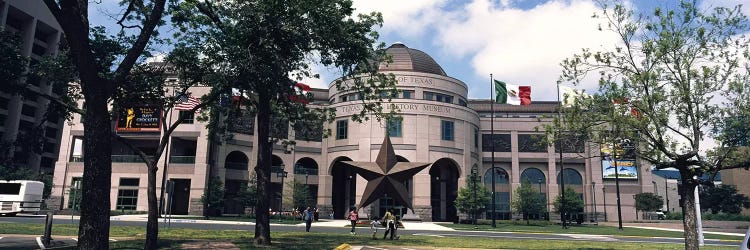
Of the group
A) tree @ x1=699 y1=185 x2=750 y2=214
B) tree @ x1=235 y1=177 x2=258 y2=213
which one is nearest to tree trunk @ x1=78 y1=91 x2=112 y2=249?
tree @ x1=235 y1=177 x2=258 y2=213

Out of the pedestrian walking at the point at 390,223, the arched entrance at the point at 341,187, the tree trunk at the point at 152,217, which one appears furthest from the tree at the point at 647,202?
the tree trunk at the point at 152,217

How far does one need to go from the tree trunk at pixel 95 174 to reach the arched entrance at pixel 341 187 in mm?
50607

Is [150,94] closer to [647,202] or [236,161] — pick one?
[236,161]

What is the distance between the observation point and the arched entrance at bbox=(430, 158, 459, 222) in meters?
62.8

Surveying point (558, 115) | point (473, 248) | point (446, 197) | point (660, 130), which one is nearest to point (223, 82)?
point (473, 248)

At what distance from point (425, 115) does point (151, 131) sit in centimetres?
3226

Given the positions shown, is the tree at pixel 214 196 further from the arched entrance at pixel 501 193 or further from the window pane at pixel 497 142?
the window pane at pixel 497 142

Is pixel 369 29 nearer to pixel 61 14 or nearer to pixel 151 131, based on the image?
pixel 61 14

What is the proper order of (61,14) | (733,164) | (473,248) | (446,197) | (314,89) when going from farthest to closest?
1. (314,89)
2. (446,197)
3. (473,248)
4. (733,164)
5. (61,14)

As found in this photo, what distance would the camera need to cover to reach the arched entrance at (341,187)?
62281mm

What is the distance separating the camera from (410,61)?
207 ft

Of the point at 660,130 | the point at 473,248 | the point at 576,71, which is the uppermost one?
the point at 576,71

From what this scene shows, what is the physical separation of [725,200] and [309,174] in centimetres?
6316

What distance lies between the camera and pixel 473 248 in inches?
765
